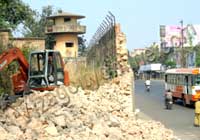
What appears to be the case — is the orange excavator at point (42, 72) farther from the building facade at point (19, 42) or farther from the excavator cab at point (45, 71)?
the building facade at point (19, 42)

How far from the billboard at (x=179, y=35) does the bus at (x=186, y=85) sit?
2528 inches

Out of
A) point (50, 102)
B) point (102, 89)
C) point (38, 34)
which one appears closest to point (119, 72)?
point (102, 89)

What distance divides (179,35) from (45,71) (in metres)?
92.3

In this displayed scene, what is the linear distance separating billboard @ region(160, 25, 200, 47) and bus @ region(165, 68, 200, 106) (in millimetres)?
64206

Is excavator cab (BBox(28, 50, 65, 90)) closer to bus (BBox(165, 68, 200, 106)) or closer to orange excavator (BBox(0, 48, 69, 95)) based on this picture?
orange excavator (BBox(0, 48, 69, 95))

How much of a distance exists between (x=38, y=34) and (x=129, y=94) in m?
53.5

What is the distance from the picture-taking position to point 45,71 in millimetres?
19188

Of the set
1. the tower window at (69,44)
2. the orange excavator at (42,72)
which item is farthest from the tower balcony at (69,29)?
the orange excavator at (42,72)

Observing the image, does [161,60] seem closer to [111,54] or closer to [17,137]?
[111,54]

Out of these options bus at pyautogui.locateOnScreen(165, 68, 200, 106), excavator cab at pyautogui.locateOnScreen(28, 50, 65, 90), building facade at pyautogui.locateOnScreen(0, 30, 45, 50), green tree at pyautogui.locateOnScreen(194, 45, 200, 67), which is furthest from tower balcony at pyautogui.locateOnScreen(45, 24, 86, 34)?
excavator cab at pyautogui.locateOnScreen(28, 50, 65, 90)

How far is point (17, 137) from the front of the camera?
11.7 metres

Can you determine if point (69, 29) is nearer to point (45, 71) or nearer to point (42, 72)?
point (42, 72)

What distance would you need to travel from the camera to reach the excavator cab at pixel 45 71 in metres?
19.2

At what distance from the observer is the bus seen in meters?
31.6
